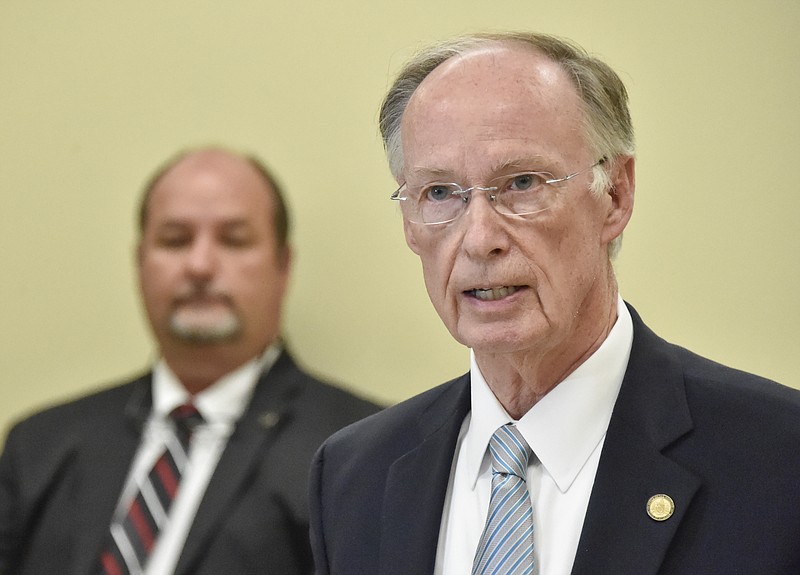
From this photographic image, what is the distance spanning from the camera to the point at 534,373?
5.83ft

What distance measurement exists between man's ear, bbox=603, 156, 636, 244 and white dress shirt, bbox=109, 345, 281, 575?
5.52 feet

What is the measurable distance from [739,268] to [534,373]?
1.50 metres

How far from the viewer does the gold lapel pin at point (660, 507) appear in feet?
5.11

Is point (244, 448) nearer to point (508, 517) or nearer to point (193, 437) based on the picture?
point (193, 437)

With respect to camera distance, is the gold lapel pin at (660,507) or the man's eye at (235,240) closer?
the gold lapel pin at (660,507)

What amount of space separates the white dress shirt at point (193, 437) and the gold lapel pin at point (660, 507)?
5.85ft

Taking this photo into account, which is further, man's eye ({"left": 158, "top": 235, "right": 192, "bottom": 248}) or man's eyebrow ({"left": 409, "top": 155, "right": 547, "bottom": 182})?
man's eye ({"left": 158, "top": 235, "right": 192, "bottom": 248})

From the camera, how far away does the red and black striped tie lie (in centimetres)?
307

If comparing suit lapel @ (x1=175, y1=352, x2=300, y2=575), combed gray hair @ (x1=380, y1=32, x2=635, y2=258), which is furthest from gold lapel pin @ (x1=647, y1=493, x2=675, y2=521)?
suit lapel @ (x1=175, y1=352, x2=300, y2=575)

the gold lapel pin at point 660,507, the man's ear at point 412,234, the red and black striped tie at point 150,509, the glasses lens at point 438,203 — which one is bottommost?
the red and black striped tie at point 150,509

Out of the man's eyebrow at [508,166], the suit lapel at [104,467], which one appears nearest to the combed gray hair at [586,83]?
the man's eyebrow at [508,166]

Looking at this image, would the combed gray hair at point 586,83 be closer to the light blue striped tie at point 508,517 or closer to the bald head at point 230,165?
the light blue striped tie at point 508,517

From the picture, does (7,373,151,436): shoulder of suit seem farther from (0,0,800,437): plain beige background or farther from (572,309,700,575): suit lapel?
(572,309,700,575): suit lapel

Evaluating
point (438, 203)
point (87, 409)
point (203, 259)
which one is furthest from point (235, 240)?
point (438, 203)
